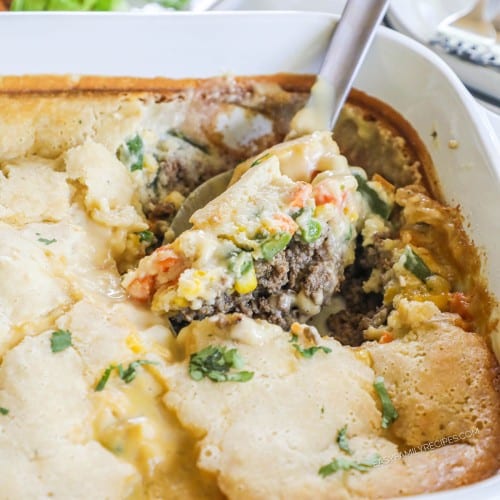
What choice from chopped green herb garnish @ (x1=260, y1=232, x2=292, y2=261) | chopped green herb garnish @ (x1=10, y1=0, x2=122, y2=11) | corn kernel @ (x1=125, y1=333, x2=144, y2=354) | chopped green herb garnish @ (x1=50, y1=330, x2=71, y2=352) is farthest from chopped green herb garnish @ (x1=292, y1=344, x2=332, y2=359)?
chopped green herb garnish @ (x1=10, y1=0, x2=122, y2=11)

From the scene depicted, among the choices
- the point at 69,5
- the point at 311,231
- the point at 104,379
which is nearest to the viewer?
the point at 104,379

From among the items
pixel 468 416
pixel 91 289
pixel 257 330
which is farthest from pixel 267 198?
pixel 468 416

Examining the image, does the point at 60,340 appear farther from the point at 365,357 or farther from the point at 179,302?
the point at 365,357

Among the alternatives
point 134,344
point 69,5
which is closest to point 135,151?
point 134,344

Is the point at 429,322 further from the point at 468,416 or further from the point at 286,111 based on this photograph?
the point at 286,111

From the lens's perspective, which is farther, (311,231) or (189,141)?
(189,141)

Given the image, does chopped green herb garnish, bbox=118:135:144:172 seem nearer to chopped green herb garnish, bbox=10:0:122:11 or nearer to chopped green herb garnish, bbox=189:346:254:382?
chopped green herb garnish, bbox=189:346:254:382

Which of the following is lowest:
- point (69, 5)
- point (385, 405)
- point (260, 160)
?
point (69, 5)
